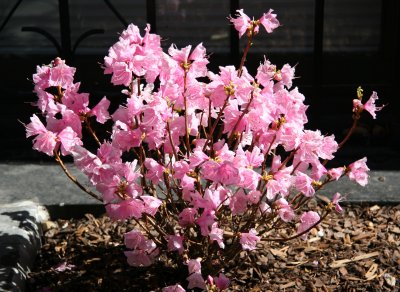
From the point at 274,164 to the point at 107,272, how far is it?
998 millimetres

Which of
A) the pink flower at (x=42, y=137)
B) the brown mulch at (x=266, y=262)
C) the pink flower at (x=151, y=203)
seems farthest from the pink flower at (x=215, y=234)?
the pink flower at (x=42, y=137)

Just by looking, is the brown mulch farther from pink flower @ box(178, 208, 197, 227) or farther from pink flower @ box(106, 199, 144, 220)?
pink flower @ box(106, 199, 144, 220)

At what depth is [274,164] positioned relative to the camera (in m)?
3.04

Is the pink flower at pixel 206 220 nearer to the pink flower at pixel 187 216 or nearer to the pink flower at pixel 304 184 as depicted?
the pink flower at pixel 187 216

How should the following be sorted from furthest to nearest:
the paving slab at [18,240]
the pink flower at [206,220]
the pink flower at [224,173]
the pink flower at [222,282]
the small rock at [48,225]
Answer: the small rock at [48,225] → the paving slab at [18,240] → the pink flower at [222,282] → the pink flower at [206,220] → the pink flower at [224,173]

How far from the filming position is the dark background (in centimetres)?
635

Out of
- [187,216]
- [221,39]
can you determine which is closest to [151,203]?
[187,216]

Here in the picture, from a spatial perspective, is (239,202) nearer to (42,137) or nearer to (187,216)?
(187,216)

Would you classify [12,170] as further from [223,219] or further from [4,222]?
[223,219]

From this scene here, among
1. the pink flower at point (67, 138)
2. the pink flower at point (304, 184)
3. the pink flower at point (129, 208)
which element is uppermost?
the pink flower at point (67, 138)

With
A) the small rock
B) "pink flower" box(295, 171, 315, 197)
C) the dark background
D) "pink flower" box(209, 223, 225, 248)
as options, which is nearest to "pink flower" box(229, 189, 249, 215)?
"pink flower" box(209, 223, 225, 248)

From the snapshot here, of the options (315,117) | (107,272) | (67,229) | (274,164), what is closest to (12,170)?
(67,229)

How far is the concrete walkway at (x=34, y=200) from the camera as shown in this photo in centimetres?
344

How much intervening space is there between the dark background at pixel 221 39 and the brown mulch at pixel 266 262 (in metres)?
2.47
